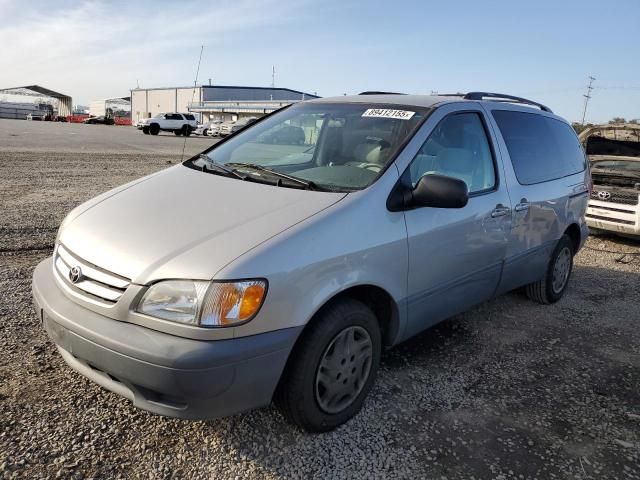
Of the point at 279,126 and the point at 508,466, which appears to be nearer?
the point at 508,466

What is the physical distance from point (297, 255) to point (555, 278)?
3.34 metres

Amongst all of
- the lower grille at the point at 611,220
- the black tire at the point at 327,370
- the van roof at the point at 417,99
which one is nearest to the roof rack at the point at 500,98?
the van roof at the point at 417,99

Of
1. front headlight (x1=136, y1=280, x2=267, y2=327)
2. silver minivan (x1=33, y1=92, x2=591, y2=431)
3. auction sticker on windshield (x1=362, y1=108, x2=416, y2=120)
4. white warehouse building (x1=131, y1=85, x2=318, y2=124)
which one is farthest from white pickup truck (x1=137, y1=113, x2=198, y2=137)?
front headlight (x1=136, y1=280, x2=267, y2=327)

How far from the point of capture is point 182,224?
245cm

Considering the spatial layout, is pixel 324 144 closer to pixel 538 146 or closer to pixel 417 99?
pixel 417 99

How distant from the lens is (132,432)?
8.21ft

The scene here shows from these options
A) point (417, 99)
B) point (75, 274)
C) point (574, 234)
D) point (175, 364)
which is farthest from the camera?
point (574, 234)

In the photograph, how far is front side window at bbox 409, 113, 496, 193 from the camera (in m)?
3.04

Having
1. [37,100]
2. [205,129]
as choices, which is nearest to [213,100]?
[205,129]

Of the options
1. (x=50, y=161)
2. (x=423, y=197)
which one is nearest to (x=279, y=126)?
(x=423, y=197)

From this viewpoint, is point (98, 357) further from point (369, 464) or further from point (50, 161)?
point (50, 161)

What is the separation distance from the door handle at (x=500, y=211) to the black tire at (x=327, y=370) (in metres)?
1.25

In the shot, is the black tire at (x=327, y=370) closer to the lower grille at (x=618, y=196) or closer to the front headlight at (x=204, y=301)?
the front headlight at (x=204, y=301)

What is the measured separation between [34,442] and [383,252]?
1880 mm
